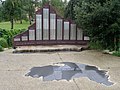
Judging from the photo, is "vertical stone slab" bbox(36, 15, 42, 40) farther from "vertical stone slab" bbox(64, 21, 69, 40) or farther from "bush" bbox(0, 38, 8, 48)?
"bush" bbox(0, 38, 8, 48)

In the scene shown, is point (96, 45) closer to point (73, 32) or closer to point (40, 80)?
point (73, 32)

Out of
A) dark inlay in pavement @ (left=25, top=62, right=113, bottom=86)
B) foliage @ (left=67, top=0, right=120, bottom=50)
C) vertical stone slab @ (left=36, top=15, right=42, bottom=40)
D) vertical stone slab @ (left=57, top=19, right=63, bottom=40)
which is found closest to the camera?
dark inlay in pavement @ (left=25, top=62, right=113, bottom=86)

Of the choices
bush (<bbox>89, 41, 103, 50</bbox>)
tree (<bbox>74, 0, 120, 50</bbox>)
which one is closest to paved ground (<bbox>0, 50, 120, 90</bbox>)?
tree (<bbox>74, 0, 120, 50</bbox>)

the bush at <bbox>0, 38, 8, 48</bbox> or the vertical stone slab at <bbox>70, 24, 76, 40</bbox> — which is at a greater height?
the vertical stone slab at <bbox>70, 24, 76, 40</bbox>

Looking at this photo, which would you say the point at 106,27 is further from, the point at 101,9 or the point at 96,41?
the point at 96,41

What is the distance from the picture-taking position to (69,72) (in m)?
6.73

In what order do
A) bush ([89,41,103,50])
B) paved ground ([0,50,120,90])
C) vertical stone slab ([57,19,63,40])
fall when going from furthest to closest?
1. vertical stone slab ([57,19,63,40])
2. bush ([89,41,103,50])
3. paved ground ([0,50,120,90])

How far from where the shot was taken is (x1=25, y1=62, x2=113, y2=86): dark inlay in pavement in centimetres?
613

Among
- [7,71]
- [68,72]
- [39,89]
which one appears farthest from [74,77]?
[7,71]

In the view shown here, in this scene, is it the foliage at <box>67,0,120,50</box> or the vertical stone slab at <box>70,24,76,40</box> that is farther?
the vertical stone slab at <box>70,24,76,40</box>

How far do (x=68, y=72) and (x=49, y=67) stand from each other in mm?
911

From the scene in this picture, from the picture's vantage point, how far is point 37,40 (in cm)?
1286

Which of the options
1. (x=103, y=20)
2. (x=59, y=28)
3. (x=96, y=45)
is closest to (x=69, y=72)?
(x=103, y=20)

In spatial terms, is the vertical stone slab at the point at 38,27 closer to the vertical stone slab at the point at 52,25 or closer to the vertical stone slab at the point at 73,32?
the vertical stone slab at the point at 52,25
